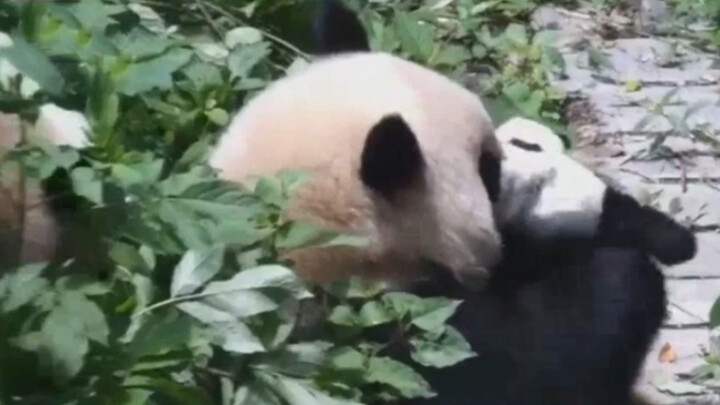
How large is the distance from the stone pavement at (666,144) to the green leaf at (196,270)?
0.58 metres

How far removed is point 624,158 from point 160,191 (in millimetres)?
784

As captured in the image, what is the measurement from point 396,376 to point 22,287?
36 centimetres

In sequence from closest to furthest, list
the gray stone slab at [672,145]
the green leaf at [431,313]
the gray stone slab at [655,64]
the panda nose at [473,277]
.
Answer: the green leaf at [431,313] → the panda nose at [473,277] → the gray stone slab at [672,145] → the gray stone slab at [655,64]

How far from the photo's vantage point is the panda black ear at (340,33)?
1369 millimetres

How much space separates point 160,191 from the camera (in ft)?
3.19

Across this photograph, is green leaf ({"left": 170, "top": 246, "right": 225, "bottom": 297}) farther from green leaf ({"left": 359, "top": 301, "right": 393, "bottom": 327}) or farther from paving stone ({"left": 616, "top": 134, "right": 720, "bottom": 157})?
paving stone ({"left": 616, "top": 134, "right": 720, "bottom": 157})

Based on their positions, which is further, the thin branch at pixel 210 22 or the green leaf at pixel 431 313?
the thin branch at pixel 210 22

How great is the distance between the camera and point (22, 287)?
2.86ft

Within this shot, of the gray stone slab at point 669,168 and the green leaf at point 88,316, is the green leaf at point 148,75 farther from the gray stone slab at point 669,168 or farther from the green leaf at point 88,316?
the gray stone slab at point 669,168

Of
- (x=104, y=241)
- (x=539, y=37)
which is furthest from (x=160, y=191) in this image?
(x=539, y=37)

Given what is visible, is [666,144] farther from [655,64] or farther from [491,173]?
[491,173]

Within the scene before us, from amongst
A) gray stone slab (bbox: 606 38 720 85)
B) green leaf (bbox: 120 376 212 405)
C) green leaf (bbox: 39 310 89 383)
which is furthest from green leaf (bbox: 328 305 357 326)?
gray stone slab (bbox: 606 38 720 85)

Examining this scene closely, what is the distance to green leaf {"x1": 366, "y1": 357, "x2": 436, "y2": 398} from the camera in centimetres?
108

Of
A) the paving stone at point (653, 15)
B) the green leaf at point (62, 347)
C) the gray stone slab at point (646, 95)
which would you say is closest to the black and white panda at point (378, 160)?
the green leaf at point (62, 347)
